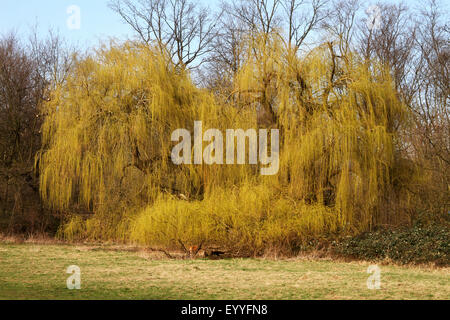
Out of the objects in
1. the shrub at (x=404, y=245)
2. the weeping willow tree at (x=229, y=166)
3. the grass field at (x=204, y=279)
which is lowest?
the grass field at (x=204, y=279)

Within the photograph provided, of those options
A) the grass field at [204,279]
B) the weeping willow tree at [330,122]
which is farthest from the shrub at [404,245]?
the weeping willow tree at [330,122]

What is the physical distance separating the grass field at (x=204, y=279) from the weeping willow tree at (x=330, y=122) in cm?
200

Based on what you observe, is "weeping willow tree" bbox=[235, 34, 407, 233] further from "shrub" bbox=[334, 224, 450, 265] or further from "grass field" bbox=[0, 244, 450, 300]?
"grass field" bbox=[0, 244, 450, 300]

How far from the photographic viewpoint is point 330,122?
552 inches

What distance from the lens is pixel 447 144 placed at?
1688cm

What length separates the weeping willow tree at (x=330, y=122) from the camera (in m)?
13.7

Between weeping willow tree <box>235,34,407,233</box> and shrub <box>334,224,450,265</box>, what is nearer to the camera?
shrub <box>334,224,450,265</box>

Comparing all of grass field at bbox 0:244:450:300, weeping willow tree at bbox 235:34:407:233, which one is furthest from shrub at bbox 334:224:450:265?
weeping willow tree at bbox 235:34:407:233

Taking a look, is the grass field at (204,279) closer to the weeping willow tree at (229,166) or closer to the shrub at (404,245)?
the shrub at (404,245)

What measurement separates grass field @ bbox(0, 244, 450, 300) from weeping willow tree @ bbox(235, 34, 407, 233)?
6.55 ft

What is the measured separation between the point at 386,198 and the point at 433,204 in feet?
3.76

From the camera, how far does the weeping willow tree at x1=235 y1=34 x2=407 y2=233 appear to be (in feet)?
45.0
